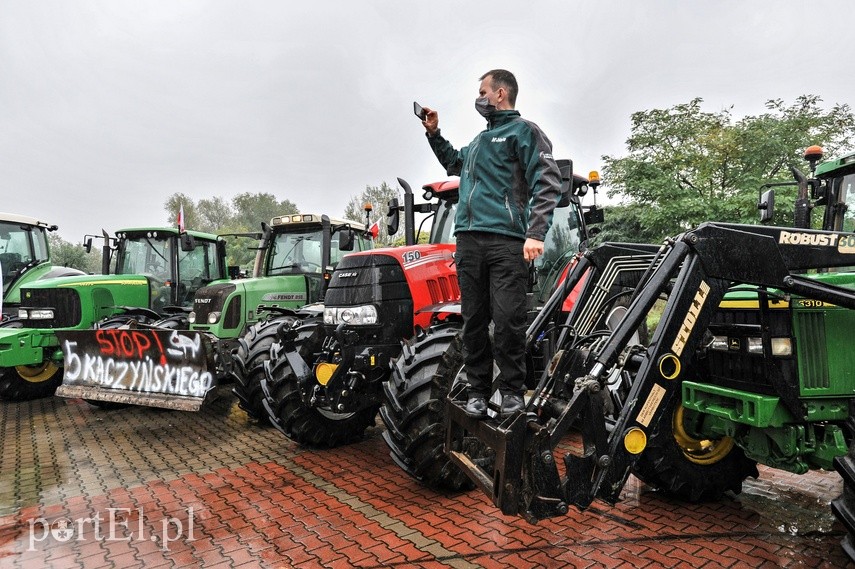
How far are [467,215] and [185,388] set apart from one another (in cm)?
390

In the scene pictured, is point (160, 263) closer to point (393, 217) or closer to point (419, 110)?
point (393, 217)

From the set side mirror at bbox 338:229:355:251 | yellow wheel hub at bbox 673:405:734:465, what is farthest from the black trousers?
side mirror at bbox 338:229:355:251

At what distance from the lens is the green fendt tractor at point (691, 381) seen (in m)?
2.47

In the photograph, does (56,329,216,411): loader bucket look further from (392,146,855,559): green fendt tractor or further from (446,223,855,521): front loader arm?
(446,223,855,521): front loader arm

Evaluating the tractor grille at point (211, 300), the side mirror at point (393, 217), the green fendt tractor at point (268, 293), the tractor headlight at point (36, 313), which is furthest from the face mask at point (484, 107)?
the tractor headlight at point (36, 313)

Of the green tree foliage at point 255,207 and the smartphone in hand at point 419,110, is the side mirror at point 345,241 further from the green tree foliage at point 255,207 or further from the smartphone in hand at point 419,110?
the green tree foliage at point 255,207

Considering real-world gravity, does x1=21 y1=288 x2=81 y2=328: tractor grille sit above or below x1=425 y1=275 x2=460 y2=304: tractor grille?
below

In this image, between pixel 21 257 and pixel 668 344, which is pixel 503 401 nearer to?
pixel 668 344

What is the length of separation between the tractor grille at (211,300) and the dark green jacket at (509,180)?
511cm

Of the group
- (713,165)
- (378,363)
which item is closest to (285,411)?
(378,363)

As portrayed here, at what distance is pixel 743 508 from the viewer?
3.73 metres

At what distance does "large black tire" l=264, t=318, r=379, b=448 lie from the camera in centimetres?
471

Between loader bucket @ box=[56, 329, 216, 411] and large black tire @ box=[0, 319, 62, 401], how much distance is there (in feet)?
6.49

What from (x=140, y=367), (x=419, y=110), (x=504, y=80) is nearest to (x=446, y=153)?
(x=419, y=110)
